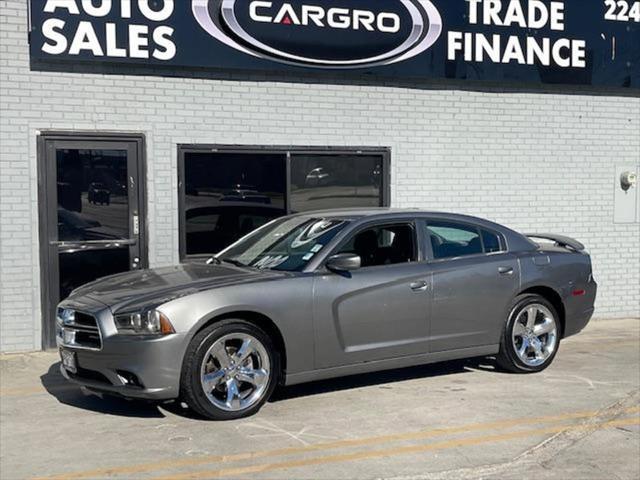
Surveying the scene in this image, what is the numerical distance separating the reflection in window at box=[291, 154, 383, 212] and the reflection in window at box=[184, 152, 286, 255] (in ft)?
0.75

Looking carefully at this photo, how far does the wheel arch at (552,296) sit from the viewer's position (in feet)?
27.0

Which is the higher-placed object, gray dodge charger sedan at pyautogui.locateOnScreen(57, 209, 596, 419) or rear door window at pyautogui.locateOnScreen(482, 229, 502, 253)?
rear door window at pyautogui.locateOnScreen(482, 229, 502, 253)

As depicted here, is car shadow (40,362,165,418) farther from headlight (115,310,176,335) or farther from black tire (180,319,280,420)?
headlight (115,310,176,335)

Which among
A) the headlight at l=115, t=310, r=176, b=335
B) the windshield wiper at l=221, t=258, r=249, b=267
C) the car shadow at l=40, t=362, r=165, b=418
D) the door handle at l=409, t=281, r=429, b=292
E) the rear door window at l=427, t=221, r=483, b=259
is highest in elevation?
the rear door window at l=427, t=221, r=483, b=259

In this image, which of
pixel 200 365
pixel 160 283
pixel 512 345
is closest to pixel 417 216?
pixel 512 345

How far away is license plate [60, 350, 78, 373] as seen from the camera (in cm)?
668

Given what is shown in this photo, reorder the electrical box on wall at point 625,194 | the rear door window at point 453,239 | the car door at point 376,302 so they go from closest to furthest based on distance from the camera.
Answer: the car door at point 376,302 → the rear door window at point 453,239 → the electrical box on wall at point 625,194

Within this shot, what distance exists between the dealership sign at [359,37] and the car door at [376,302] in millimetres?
3672

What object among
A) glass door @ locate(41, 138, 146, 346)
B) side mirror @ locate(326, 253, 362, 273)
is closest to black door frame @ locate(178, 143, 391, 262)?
glass door @ locate(41, 138, 146, 346)

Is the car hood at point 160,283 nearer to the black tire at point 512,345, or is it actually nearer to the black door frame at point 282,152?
the black tire at point 512,345

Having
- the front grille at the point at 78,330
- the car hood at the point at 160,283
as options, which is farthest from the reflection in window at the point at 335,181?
the front grille at the point at 78,330

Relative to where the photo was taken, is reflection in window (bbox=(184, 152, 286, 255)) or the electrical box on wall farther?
the electrical box on wall

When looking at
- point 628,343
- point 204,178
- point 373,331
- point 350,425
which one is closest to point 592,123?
point 628,343

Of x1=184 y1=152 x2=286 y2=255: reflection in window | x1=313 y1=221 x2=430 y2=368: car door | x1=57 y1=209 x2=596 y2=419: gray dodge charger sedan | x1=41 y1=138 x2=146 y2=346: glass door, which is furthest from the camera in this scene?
x1=184 y1=152 x2=286 y2=255: reflection in window
